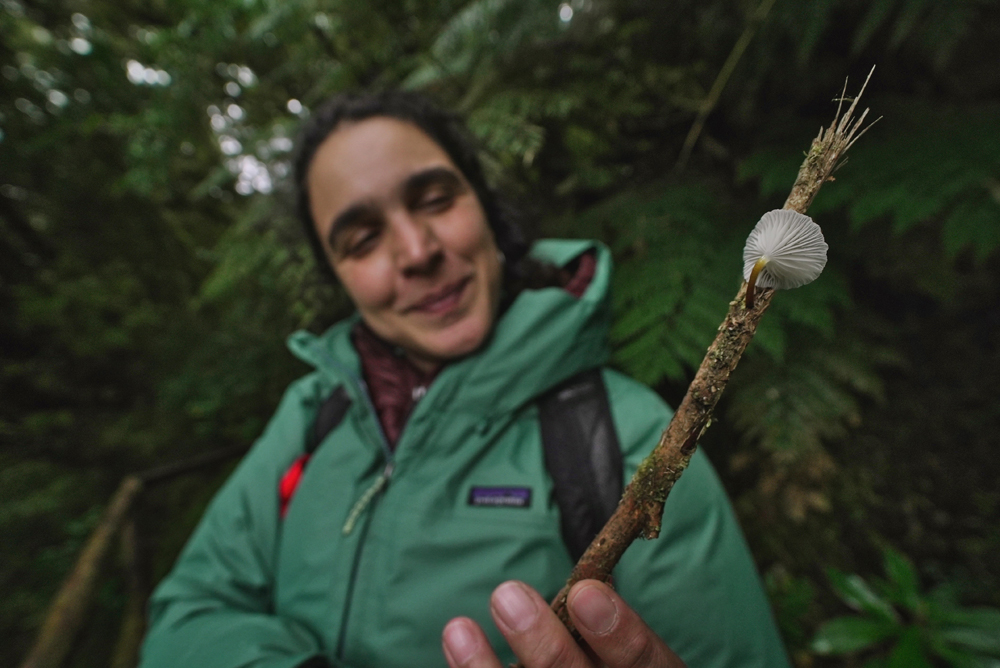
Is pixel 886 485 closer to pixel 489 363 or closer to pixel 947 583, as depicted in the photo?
pixel 947 583

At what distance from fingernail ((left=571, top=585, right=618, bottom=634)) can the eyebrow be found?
123 cm

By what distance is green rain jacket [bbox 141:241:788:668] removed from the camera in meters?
1.00

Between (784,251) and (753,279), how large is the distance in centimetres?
3

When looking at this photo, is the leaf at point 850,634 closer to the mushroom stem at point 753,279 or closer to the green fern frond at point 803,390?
the green fern frond at point 803,390

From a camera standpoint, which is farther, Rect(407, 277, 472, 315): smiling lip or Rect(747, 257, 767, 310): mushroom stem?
Rect(407, 277, 472, 315): smiling lip

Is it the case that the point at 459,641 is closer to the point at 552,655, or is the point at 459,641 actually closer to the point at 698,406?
the point at 552,655

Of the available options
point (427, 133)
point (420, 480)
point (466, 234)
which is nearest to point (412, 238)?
point (466, 234)

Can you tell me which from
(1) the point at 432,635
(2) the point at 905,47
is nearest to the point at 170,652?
(1) the point at 432,635

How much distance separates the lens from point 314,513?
53.9 inches

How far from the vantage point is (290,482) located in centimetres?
154

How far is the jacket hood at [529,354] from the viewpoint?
125 centimetres

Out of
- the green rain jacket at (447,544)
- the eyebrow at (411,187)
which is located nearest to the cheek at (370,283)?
the eyebrow at (411,187)

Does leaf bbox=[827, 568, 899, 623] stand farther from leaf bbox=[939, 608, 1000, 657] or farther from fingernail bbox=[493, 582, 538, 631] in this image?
fingernail bbox=[493, 582, 538, 631]

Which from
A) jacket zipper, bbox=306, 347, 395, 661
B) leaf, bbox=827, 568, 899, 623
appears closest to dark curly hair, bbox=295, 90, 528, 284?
jacket zipper, bbox=306, 347, 395, 661
